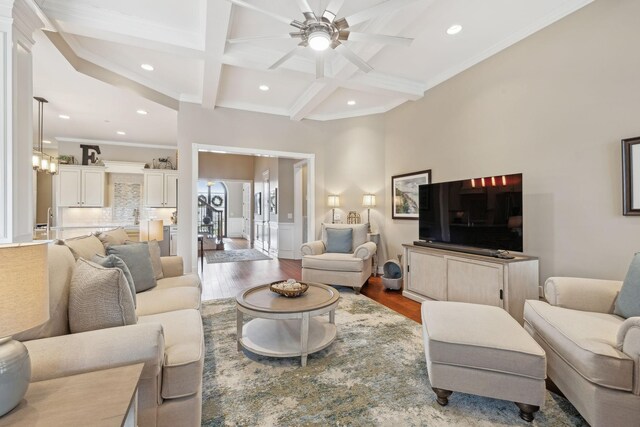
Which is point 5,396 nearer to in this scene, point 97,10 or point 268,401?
point 268,401

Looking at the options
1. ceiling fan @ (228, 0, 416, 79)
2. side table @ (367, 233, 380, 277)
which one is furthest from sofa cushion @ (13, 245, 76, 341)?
side table @ (367, 233, 380, 277)

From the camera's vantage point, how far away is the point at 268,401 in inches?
74.2

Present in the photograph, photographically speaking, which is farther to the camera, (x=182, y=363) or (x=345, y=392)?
(x=345, y=392)

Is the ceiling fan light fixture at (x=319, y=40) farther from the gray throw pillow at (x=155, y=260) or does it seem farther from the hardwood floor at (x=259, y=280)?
the hardwood floor at (x=259, y=280)

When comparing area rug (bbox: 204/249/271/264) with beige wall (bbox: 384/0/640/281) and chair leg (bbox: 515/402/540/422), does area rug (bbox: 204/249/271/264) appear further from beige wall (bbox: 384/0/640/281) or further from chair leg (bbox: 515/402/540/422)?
chair leg (bbox: 515/402/540/422)

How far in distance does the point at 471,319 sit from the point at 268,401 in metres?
1.48

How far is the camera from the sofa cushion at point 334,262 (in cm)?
424

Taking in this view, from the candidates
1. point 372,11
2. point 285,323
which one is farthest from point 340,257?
point 372,11

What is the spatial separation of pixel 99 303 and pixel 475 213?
3.43 metres

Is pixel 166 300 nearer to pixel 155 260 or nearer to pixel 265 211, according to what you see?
pixel 155 260

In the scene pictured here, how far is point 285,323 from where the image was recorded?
9.39 ft

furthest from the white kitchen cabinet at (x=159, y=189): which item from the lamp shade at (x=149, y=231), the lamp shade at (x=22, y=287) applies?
the lamp shade at (x=22, y=287)

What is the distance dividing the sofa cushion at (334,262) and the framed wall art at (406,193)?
3.80 feet

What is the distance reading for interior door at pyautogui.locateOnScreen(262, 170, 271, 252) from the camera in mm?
8555
